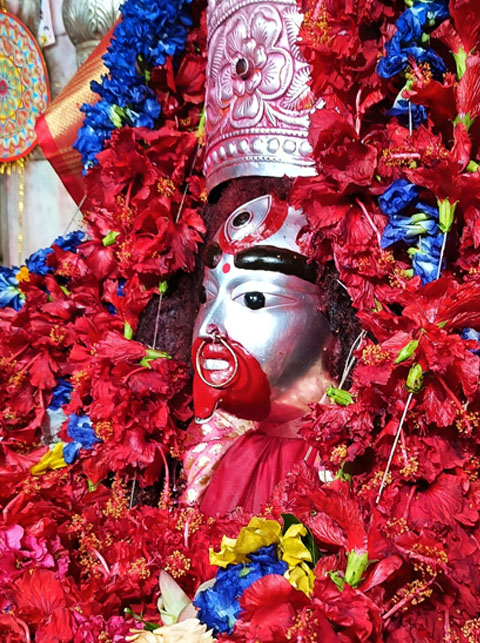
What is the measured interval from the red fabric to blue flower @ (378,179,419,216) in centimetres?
45

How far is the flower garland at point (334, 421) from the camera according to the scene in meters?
0.92

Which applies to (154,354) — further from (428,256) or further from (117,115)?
(428,256)

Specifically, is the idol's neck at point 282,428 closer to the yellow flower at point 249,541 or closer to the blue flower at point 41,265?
the yellow flower at point 249,541

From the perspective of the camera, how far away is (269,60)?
1.32 m

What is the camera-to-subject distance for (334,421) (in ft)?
3.44

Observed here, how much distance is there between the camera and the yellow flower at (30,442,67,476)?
1.58 meters

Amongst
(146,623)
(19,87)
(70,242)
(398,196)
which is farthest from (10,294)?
(19,87)

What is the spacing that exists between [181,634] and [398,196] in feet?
2.13

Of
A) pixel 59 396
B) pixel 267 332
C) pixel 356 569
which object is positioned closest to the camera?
pixel 356 569

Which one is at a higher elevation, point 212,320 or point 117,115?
point 117,115

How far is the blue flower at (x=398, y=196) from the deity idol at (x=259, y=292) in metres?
0.24

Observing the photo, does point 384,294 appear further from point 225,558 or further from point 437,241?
point 225,558

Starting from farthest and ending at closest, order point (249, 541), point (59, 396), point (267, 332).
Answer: point (59, 396) < point (267, 332) < point (249, 541)

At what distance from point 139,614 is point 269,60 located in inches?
36.7
